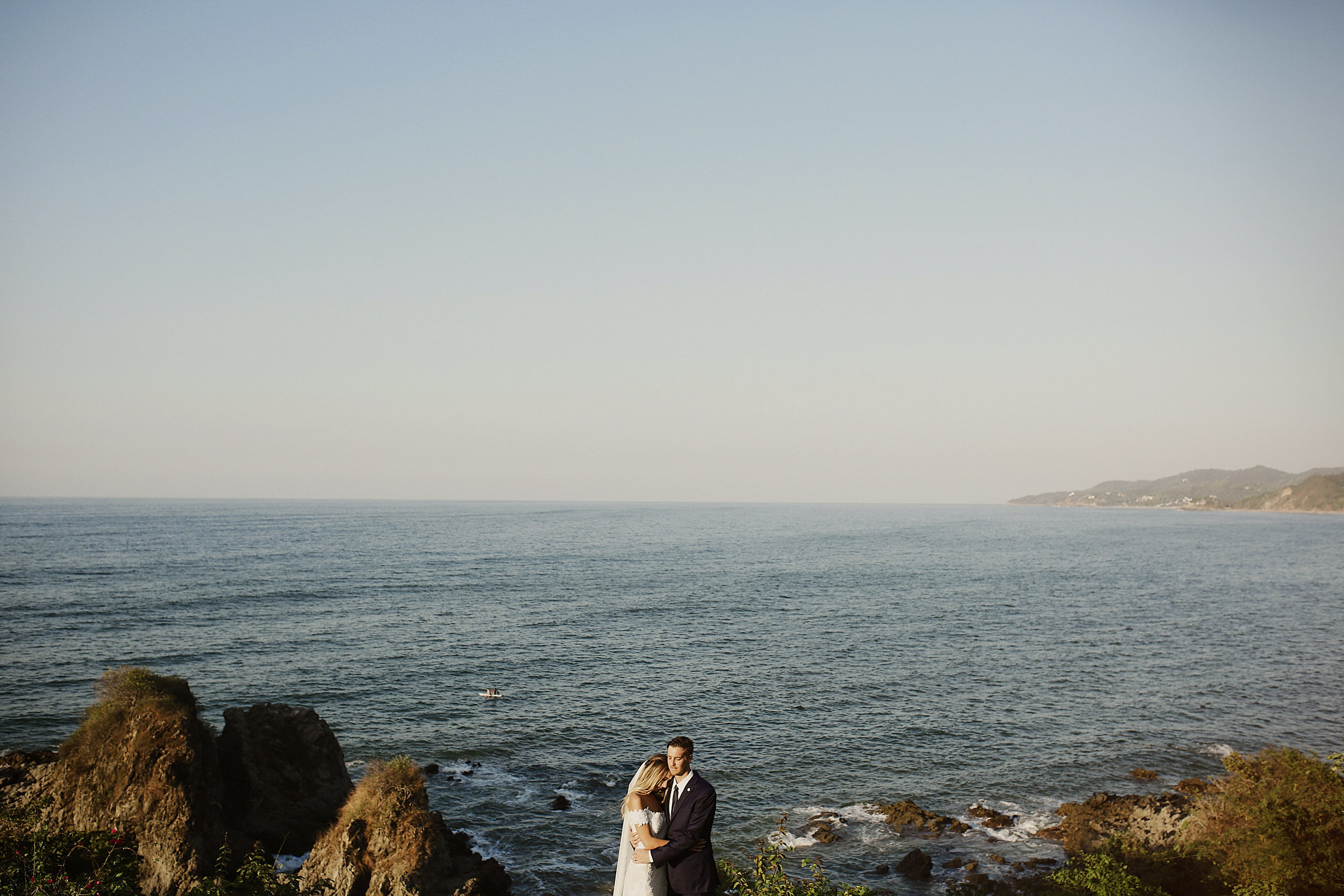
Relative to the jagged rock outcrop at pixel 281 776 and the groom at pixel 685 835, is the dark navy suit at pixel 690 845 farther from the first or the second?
the jagged rock outcrop at pixel 281 776

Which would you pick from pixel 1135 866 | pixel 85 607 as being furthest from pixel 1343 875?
pixel 85 607

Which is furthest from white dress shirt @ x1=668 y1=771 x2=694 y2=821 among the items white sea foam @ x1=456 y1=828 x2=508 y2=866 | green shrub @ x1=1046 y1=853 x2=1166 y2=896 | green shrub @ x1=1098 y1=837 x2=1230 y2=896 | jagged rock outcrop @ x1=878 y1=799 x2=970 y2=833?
jagged rock outcrop @ x1=878 y1=799 x2=970 y2=833

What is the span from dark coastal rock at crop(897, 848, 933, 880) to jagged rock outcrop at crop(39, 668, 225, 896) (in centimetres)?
2704

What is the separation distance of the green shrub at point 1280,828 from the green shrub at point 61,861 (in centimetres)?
3354

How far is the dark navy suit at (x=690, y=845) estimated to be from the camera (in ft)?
30.6

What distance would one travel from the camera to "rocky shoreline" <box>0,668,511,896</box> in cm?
2630

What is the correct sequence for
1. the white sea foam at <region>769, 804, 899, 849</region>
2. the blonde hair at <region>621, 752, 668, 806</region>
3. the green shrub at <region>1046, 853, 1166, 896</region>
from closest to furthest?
the blonde hair at <region>621, 752, 668, 806</region> < the green shrub at <region>1046, 853, 1166, 896</region> < the white sea foam at <region>769, 804, 899, 849</region>

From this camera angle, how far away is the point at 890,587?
11488 centimetres

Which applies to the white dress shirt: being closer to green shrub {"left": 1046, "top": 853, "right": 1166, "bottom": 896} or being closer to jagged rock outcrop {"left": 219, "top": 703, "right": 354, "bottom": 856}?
green shrub {"left": 1046, "top": 853, "right": 1166, "bottom": 896}

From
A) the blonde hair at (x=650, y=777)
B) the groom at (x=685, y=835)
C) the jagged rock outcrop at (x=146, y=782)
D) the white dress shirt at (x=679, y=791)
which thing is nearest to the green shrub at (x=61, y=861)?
the jagged rock outcrop at (x=146, y=782)

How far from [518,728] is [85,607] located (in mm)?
62130

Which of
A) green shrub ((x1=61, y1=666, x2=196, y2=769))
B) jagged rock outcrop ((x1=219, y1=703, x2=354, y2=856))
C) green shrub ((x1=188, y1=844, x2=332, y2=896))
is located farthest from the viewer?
jagged rock outcrop ((x1=219, y1=703, x2=354, y2=856))

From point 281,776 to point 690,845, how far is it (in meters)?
30.9

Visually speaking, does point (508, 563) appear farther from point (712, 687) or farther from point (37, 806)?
point (37, 806)
